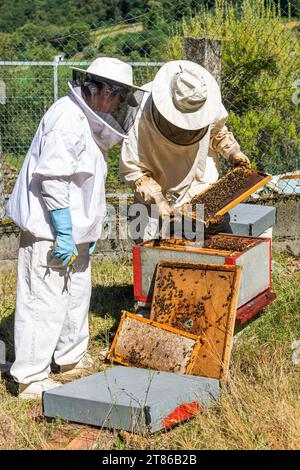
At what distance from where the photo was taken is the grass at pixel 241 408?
137 inches

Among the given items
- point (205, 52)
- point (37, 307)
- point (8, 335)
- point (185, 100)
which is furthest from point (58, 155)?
point (205, 52)

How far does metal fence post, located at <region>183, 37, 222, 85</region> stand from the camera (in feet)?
22.2

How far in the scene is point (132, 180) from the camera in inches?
206

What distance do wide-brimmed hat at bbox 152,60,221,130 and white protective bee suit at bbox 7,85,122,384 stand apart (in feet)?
1.98

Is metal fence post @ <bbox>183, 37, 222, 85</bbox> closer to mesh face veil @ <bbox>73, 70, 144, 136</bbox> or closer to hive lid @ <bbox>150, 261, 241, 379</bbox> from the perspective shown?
mesh face veil @ <bbox>73, 70, 144, 136</bbox>

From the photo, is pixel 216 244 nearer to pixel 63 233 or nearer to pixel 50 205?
pixel 63 233

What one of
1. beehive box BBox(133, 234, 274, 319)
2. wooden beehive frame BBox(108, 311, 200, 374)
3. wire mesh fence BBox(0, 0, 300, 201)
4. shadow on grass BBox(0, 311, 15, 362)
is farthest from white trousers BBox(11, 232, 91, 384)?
wire mesh fence BBox(0, 0, 300, 201)

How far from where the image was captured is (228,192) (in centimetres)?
509

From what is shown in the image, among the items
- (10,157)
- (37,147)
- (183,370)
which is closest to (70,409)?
(183,370)

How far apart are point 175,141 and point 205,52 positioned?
2.09 m
